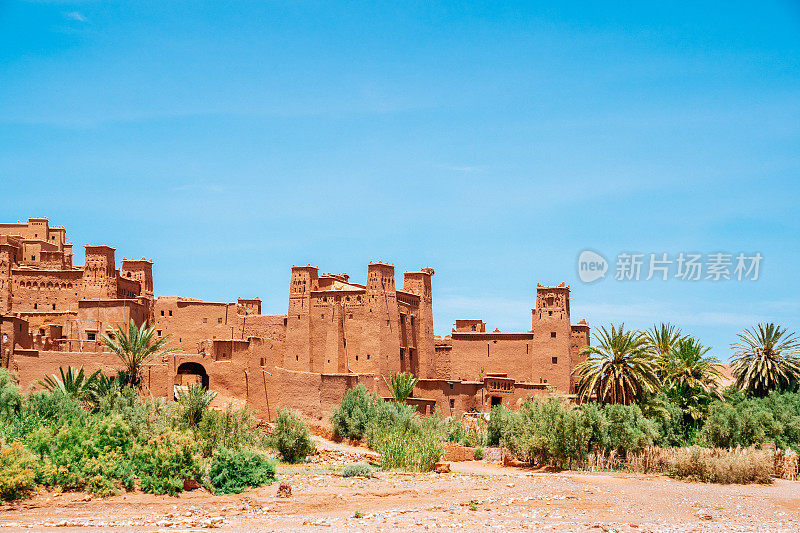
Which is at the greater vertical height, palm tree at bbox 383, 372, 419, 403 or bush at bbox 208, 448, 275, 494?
palm tree at bbox 383, 372, 419, 403

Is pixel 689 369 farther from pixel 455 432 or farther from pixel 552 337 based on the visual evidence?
pixel 552 337

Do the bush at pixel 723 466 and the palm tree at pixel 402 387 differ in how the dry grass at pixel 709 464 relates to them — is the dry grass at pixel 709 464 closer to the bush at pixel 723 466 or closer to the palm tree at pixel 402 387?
the bush at pixel 723 466

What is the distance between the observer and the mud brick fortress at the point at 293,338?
46.6 meters

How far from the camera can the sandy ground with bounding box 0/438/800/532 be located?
18875mm

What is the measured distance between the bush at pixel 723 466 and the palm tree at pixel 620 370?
439 cm

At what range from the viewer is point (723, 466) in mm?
27719

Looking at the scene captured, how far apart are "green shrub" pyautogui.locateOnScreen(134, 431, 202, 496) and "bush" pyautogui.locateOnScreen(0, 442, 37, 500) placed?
8.12 feet

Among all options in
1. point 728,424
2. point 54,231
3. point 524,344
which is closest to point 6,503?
point 728,424

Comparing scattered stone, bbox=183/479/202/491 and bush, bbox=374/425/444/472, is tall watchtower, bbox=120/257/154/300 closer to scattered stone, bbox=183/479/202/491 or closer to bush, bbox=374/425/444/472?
bush, bbox=374/425/444/472

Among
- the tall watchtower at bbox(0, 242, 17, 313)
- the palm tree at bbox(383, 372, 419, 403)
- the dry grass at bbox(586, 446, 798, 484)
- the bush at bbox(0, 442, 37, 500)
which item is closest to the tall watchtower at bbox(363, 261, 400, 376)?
the palm tree at bbox(383, 372, 419, 403)

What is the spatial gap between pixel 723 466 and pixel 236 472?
571 inches

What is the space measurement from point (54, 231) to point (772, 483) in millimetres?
57001

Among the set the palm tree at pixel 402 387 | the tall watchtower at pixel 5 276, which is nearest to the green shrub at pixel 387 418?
the palm tree at pixel 402 387

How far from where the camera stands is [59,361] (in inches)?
1778
